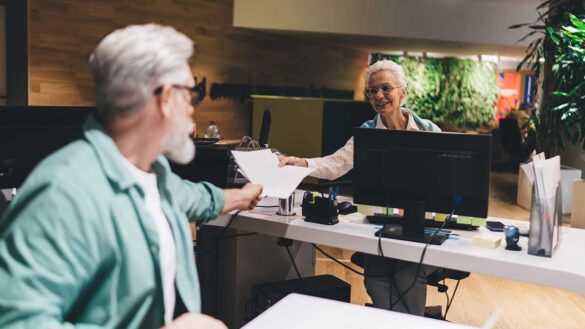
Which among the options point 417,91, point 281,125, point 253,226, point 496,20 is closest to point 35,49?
point 281,125

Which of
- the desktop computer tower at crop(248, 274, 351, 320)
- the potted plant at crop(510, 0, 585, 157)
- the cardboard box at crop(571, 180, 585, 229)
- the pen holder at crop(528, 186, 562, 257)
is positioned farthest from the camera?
the cardboard box at crop(571, 180, 585, 229)

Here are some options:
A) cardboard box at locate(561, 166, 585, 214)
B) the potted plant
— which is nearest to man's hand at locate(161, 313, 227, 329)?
the potted plant

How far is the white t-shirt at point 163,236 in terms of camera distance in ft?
4.70

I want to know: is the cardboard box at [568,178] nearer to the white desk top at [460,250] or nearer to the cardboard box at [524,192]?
the cardboard box at [524,192]

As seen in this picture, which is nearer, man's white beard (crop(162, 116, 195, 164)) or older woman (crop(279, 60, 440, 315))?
man's white beard (crop(162, 116, 195, 164))

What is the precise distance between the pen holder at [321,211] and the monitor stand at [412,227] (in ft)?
0.73

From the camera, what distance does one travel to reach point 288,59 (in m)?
12.1

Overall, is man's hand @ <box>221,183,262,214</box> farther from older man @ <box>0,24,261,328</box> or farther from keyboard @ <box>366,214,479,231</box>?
older man @ <box>0,24,261,328</box>

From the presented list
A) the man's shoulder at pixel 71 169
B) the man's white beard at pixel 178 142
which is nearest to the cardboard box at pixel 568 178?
the man's white beard at pixel 178 142

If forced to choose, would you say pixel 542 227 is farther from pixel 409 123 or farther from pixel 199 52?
pixel 199 52

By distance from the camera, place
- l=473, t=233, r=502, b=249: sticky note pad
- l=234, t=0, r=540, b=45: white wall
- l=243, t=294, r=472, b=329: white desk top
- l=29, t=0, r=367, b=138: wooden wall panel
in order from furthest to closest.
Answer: l=234, t=0, r=540, b=45: white wall
l=29, t=0, r=367, b=138: wooden wall panel
l=473, t=233, r=502, b=249: sticky note pad
l=243, t=294, r=472, b=329: white desk top

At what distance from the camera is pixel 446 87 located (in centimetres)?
1614

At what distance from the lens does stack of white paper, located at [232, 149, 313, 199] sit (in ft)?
8.77

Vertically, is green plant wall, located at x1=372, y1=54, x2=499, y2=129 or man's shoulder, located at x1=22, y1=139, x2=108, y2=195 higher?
green plant wall, located at x1=372, y1=54, x2=499, y2=129
